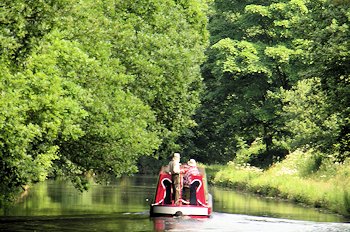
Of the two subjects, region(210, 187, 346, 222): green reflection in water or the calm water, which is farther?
region(210, 187, 346, 222): green reflection in water

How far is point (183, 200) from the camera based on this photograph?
115 feet

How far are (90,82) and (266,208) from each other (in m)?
12.2

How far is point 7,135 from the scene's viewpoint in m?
25.5

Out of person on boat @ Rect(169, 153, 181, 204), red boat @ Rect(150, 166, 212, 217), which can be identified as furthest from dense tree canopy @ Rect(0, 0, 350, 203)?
person on boat @ Rect(169, 153, 181, 204)

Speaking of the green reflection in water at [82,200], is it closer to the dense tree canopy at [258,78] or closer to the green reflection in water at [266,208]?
the green reflection in water at [266,208]

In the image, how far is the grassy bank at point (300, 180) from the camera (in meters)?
44.9

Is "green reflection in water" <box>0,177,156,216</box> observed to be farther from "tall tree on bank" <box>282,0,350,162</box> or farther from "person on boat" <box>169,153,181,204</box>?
"tall tree on bank" <box>282,0,350,162</box>

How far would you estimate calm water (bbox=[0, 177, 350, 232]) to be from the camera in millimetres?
30641

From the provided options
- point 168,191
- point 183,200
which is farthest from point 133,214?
point 183,200

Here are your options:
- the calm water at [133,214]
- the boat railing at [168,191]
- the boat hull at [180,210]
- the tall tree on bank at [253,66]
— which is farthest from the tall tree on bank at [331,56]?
the tall tree on bank at [253,66]

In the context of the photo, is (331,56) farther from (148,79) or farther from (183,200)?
(148,79)

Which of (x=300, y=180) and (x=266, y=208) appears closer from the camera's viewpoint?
(x=266, y=208)

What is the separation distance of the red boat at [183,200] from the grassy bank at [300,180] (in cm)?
901

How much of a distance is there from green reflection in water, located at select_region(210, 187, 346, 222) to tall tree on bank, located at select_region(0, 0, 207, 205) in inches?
180
